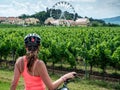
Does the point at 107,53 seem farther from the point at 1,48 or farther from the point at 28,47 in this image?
the point at 28,47

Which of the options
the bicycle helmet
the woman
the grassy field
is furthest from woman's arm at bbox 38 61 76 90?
the grassy field

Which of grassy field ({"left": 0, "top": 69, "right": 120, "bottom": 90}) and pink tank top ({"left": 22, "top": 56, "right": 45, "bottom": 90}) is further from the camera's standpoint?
grassy field ({"left": 0, "top": 69, "right": 120, "bottom": 90})

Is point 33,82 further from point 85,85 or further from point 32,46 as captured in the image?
point 85,85

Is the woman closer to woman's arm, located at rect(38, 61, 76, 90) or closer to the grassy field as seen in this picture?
woman's arm, located at rect(38, 61, 76, 90)

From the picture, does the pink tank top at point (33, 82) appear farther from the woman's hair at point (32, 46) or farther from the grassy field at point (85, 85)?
the grassy field at point (85, 85)

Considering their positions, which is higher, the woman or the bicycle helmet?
the bicycle helmet

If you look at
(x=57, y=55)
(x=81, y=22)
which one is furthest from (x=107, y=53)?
(x=81, y=22)

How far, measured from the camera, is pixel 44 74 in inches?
122

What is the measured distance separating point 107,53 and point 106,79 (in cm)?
160

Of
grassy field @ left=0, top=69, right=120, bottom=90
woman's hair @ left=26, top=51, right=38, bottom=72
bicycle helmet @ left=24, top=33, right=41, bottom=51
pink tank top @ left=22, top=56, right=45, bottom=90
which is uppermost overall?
bicycle helmet @ left=24, top=33, right=41, bottom=51

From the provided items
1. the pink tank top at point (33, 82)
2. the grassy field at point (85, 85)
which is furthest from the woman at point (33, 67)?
the grassy field at point (85, 85)

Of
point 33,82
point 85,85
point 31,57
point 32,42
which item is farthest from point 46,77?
point 85,85

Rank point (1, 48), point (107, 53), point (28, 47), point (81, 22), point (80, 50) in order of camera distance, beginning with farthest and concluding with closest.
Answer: point (81, 22) < point (1, 48) < point (80, 50) < point (107, 53) < point (28, 47)

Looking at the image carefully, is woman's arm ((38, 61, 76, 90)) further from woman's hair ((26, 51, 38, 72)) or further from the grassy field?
the grassy field
